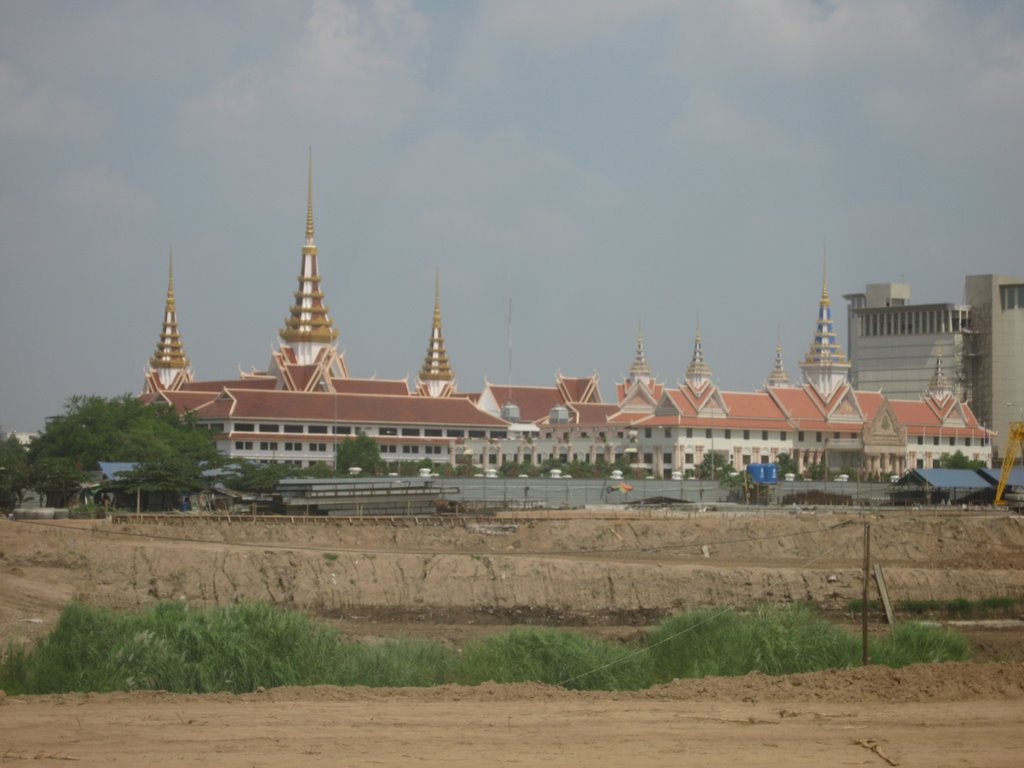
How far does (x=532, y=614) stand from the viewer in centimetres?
3117

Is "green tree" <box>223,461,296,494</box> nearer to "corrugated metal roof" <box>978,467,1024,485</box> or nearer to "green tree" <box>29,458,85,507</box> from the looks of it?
"green tree" <box>29,458,85,507</box>

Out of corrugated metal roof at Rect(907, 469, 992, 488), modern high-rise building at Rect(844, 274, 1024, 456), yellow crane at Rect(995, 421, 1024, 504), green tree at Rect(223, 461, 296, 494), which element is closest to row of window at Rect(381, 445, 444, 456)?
green tree at Rect(223, 461, 296, 494)

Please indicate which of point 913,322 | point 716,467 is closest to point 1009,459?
point 716,467

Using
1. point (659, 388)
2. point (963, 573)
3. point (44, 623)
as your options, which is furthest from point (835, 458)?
point (44, 623)

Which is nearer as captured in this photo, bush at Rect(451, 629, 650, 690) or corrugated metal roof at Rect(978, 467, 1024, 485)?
bush at Rect(451, 629, 650, 690)

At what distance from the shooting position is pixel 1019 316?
129000 millimetres

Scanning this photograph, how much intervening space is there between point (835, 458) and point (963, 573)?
5651 centimetres

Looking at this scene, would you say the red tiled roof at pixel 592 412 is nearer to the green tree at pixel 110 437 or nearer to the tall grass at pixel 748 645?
the green tree at pixel 110 437

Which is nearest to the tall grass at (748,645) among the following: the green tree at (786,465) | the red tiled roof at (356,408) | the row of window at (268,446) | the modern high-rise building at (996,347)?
the green tree at (786,465)

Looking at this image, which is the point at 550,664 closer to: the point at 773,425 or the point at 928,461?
the point at 773,425

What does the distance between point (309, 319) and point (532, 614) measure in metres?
69.0

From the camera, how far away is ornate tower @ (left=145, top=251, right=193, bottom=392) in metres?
100

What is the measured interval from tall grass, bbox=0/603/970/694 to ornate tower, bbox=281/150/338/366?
3037 inches

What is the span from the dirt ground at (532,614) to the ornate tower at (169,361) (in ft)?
198
